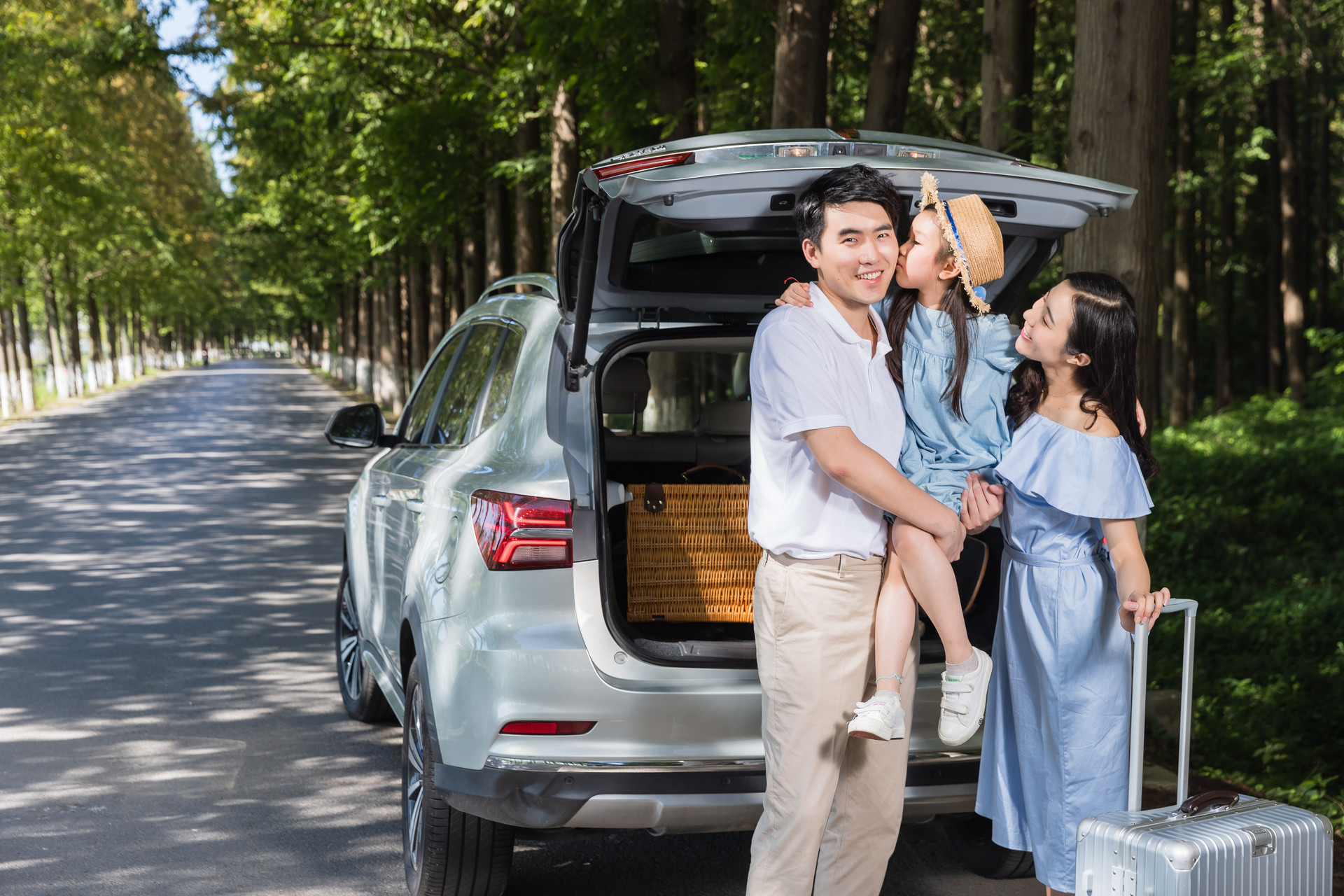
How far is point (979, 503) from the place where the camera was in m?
3.04

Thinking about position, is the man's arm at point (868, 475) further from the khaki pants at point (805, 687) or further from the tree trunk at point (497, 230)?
the tree trunk at point (497, 230)

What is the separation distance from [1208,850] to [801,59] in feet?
26.8

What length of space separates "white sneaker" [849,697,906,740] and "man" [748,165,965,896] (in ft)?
0.28

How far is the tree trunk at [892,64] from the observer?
35.2ft

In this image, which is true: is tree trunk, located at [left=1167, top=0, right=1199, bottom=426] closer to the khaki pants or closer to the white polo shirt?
the white polo shirt

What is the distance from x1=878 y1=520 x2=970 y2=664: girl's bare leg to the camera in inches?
116

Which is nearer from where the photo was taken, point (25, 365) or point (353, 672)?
point (353, 672)

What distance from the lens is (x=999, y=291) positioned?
4129 mm

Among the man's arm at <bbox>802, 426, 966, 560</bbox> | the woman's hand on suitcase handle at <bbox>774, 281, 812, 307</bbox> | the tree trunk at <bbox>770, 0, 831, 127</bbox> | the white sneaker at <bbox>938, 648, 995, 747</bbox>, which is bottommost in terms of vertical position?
the white sneaker at <bbox>938, 648, 995, 747</bbox>

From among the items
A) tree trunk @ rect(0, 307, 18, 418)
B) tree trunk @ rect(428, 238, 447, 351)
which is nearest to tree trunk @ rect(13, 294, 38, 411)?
tree trunk @ rect(0, 307, 18, 418)

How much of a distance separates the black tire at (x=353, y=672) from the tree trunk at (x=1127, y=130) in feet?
12.5

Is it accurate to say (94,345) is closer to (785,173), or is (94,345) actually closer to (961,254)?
(785,173)

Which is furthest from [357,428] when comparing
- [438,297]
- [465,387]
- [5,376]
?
[5,376]

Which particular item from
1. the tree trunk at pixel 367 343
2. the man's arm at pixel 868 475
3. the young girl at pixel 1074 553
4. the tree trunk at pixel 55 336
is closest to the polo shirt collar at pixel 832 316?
the man's arm at pixel 868 475
